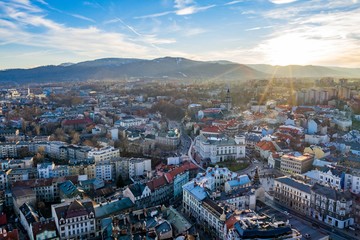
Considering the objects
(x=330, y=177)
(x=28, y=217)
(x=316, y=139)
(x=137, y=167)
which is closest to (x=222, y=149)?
(x=137, y=167)

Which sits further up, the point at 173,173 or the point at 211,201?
the point at 211,201

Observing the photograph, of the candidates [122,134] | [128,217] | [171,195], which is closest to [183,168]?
[171,195]

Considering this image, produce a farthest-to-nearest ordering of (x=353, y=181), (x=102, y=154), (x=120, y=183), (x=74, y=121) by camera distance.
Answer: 1. (x=74, y=121)
2. (x=102, y=154)
3. (x=120, y=183)
4. (x=353, y=181)

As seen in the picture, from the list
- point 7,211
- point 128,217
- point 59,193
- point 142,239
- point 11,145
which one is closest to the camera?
point 142,239

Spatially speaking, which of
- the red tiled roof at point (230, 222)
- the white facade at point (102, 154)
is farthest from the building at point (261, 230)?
the white facade at point (102, 154)

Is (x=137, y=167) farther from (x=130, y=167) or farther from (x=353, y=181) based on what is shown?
(x=353, y=181)

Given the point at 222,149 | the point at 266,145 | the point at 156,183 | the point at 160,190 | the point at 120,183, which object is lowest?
the point at 120,183

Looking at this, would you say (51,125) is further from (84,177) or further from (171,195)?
(171,195)
